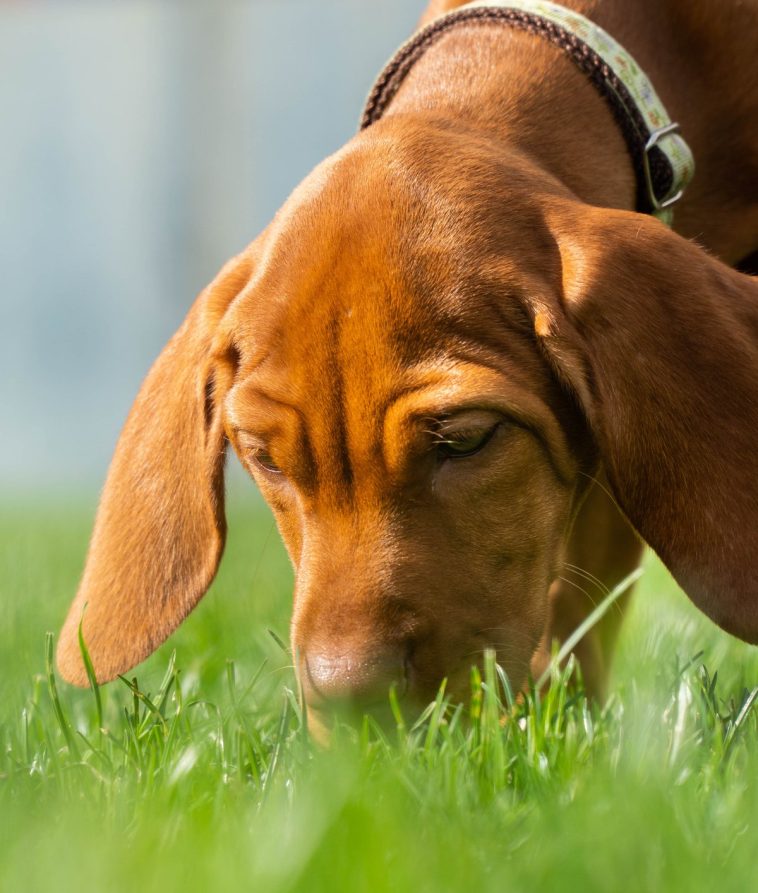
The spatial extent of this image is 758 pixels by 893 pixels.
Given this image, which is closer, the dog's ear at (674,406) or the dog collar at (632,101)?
the dog's ear at (674,406)

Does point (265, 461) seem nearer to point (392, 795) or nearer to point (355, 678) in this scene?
point (355, 678)

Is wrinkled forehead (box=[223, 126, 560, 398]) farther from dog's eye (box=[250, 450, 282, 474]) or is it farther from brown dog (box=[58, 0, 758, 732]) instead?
dog's eye (box=[250, 450, 282, 474])

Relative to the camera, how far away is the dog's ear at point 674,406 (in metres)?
2.56

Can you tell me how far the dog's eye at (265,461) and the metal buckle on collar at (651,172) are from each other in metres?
1.14

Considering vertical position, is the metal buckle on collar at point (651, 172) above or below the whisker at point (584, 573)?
above

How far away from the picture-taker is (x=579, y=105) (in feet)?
10.6

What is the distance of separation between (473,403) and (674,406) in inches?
14.2

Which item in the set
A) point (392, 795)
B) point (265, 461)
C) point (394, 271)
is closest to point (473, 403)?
point (394, 271)

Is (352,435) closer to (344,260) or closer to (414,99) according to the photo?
(344,260)

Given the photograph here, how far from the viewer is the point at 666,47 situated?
11.7 feet

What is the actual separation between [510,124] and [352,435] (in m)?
0.95

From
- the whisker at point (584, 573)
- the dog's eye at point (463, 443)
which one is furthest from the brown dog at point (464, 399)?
the whisker at point (584, 573)

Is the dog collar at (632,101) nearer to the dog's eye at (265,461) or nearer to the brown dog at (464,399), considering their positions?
the brown dog at (464,399)

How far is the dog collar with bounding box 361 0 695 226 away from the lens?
10.7 ft
